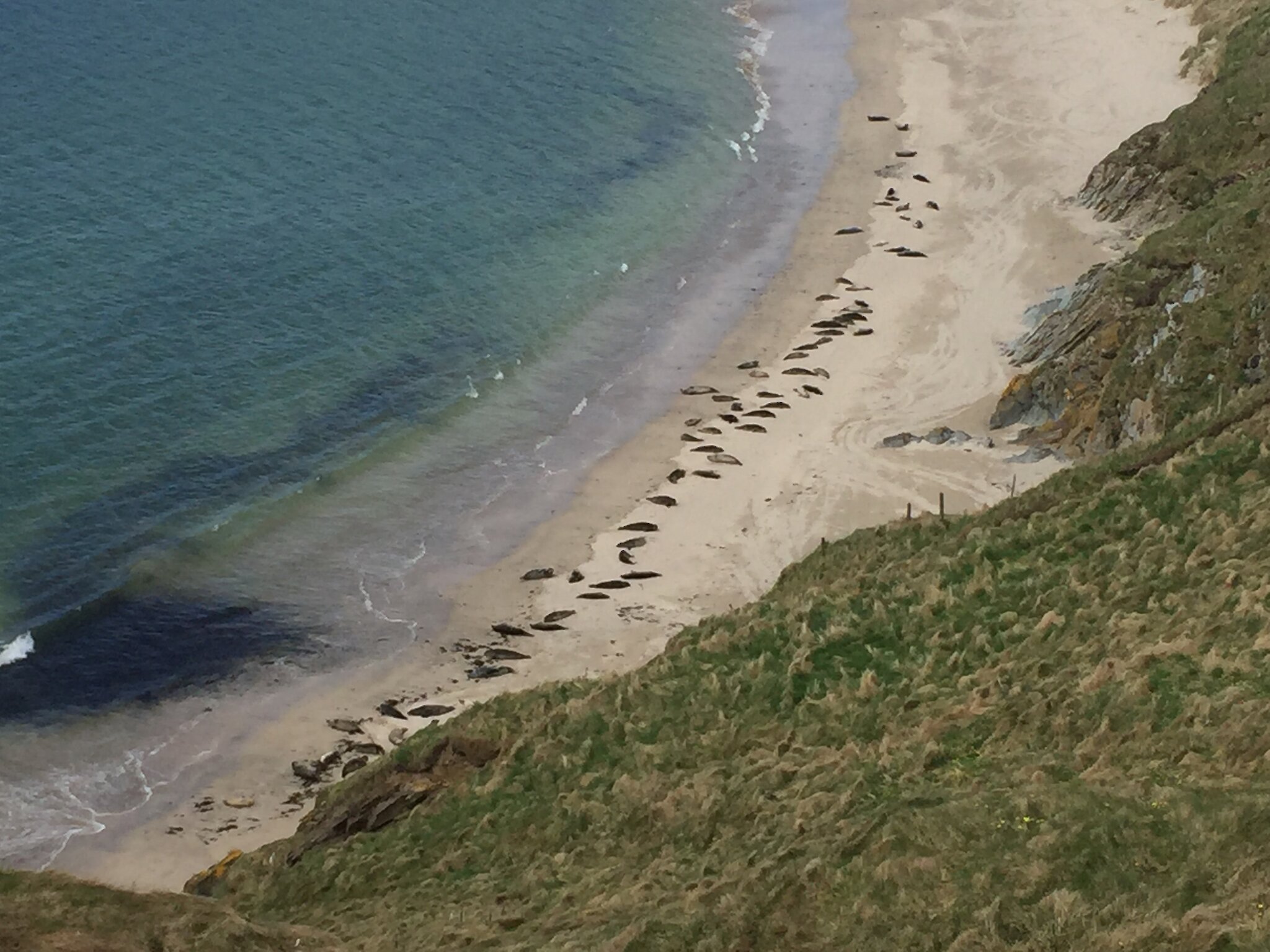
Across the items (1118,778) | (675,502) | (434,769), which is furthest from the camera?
(675,502)

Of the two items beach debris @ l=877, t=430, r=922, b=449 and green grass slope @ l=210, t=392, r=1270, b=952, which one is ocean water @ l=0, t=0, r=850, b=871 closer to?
beach debris @ l=877, t=430, r=922, b=449

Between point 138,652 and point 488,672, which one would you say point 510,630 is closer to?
point 488,672

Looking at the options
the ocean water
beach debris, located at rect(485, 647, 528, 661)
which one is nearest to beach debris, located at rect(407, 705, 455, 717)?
beach debris, located at rect(485, 647, 528, 661)

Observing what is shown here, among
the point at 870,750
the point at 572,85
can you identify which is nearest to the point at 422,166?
the point at 572,85

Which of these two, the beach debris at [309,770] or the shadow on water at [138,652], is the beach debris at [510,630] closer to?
the shadow on water at [138,652]

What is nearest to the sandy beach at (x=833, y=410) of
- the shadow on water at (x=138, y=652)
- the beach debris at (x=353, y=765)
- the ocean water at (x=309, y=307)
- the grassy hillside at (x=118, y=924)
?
the beach debris at (x=353, y=765)

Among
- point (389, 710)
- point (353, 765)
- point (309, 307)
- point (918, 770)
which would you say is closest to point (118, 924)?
point (918, 770)

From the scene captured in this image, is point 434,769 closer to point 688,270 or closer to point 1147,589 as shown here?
point 1147,589
